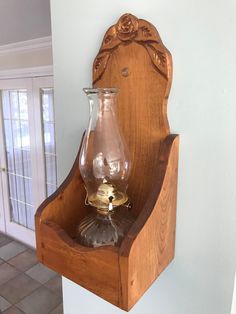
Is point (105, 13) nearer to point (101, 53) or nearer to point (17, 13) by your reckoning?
Answer: point (101, 53)

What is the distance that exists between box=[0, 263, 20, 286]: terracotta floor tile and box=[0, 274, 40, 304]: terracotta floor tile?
5 cm

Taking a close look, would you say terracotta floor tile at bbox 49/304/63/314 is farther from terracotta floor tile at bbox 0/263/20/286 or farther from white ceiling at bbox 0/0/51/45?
white ceiling at bbox 0/0/51/45

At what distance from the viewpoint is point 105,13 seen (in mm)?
621

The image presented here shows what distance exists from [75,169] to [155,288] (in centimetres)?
→ 36

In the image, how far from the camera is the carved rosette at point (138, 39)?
545mm

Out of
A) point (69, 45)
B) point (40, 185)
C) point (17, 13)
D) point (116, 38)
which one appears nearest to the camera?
point (116, 38)

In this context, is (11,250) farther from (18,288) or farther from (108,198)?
(108,198)

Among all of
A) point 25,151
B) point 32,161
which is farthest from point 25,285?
point 25,151

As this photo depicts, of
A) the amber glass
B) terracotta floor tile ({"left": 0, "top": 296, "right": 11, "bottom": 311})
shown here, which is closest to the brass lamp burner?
the amber glass

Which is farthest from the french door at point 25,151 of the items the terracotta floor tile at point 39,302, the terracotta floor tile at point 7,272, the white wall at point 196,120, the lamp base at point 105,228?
the lamp base at point 105,228

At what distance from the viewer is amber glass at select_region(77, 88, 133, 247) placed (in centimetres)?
57

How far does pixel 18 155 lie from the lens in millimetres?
2607

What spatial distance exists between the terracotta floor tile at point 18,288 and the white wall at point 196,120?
174 centimetres

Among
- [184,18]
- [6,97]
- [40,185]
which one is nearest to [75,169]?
[184,18]
